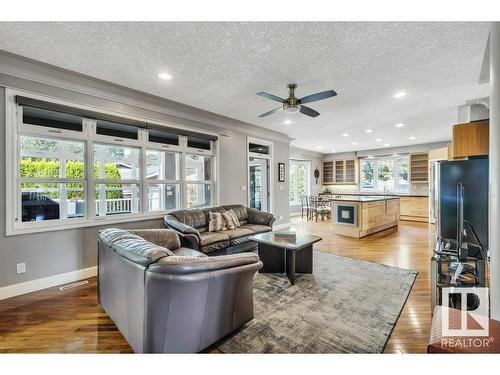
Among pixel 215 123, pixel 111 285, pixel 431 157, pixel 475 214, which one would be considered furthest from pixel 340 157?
pixel 111 285

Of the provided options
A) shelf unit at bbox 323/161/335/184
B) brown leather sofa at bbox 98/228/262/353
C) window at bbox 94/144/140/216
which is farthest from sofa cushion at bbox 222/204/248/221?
shelf unit at bbox 323/161/335/184

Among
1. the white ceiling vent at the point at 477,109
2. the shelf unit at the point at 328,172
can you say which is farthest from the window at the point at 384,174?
the white ceiling vent at the point at 477,109

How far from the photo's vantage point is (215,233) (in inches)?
150

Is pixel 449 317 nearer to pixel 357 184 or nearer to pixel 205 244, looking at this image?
pixel 205 244

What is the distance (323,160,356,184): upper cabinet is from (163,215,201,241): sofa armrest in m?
8.36

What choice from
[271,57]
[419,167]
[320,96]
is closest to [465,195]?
[320,96]

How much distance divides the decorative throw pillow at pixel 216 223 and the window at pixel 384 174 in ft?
25.1

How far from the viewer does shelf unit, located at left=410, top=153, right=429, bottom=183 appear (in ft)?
26.4

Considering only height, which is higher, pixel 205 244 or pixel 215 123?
pixel 215 123

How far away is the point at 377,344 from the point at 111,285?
2263 mm

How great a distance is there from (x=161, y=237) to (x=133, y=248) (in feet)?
3.82

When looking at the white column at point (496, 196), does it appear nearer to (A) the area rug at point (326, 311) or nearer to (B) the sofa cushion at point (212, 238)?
(A) the area rug at point (326, 311)

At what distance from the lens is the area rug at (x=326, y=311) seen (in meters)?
1.78
